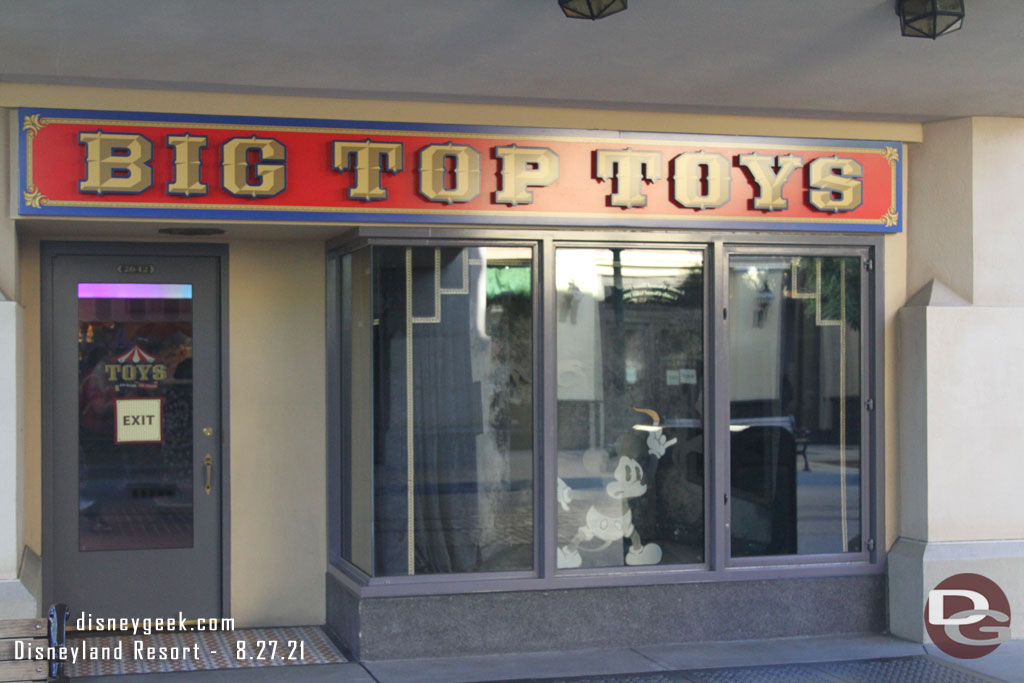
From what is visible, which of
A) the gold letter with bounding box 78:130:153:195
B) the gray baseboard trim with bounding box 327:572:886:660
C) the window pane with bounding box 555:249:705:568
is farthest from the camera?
the window pane with bounding box 555:249:705:568

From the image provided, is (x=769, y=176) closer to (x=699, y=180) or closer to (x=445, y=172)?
(x=699, y=180)

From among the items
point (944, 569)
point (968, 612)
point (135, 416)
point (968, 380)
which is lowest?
point (968, 612)

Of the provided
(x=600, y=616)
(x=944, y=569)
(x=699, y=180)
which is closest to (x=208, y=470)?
(x=600, y=616)

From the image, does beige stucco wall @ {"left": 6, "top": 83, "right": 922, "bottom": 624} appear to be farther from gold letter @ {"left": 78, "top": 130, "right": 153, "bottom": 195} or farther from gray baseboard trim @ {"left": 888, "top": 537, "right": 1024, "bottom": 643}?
gold letter @ {"left": 78, "top": 130, "right": 153, "bottom": 195}

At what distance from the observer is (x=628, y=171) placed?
6.39m

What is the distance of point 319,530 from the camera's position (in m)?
6.95

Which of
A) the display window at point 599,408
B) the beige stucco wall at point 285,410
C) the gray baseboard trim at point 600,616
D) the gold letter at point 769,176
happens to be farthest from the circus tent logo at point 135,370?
the gold letter at point 769,176

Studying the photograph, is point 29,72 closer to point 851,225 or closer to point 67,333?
point 67,333

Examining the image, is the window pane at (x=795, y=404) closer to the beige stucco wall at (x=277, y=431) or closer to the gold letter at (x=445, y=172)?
the gold letter at (x=445, y=172)

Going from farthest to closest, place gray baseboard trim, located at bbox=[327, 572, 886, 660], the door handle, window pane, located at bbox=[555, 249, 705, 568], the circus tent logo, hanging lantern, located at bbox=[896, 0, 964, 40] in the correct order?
the door handle
the circus tent logo
window pane, located at bbox=[555, 249, 705, 568]
gray baseboard trim, located at bbox=[327, 572, 886, 660]
hanging lantern, located at bbox=[896, 0, 964, 40]

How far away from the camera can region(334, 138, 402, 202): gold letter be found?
6.06 meters

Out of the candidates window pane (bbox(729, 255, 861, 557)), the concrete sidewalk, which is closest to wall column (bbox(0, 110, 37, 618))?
the concrete sidewalk

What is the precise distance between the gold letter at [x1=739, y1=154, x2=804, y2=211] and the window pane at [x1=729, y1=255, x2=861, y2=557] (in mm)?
358

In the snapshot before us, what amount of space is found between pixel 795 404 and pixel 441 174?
8.65 ft
